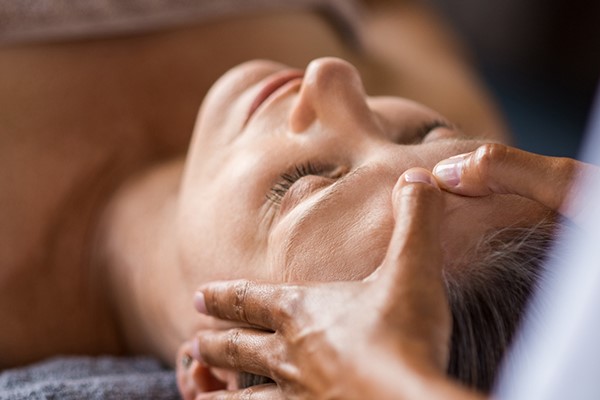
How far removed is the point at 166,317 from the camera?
45.0 inches

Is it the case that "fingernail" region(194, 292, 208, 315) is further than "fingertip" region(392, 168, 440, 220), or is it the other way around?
"fingernail" region(194, 292, 208, 315)

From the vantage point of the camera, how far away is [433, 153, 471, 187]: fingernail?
833 mm

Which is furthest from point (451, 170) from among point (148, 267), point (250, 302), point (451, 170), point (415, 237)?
point (148, 267)

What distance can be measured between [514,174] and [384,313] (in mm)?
232

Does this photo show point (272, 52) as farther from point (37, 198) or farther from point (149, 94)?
point (37, 198)

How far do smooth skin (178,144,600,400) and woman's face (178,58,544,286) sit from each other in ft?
0.15

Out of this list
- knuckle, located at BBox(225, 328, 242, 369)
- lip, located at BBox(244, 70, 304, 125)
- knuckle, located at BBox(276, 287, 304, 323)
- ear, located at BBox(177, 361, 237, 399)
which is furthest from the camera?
lip, located at BBox(244, 70, 304, 125)

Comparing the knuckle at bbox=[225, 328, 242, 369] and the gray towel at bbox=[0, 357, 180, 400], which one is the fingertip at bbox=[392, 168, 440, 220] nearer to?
the knuckle at bbox=[225, 328, 242, 369]

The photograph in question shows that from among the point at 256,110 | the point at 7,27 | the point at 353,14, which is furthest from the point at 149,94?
the point at 353,14

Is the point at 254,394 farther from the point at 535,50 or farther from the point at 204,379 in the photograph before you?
the point at 535,50

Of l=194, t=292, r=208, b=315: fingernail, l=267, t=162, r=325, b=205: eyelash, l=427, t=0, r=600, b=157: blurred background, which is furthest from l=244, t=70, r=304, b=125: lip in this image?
l=427, t=0, r=600, b=157: blurred background

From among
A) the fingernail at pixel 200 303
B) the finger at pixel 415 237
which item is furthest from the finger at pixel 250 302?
the finger at pixel 415 237

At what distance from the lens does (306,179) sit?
3.04 ft

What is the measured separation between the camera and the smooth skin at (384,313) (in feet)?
2.16
